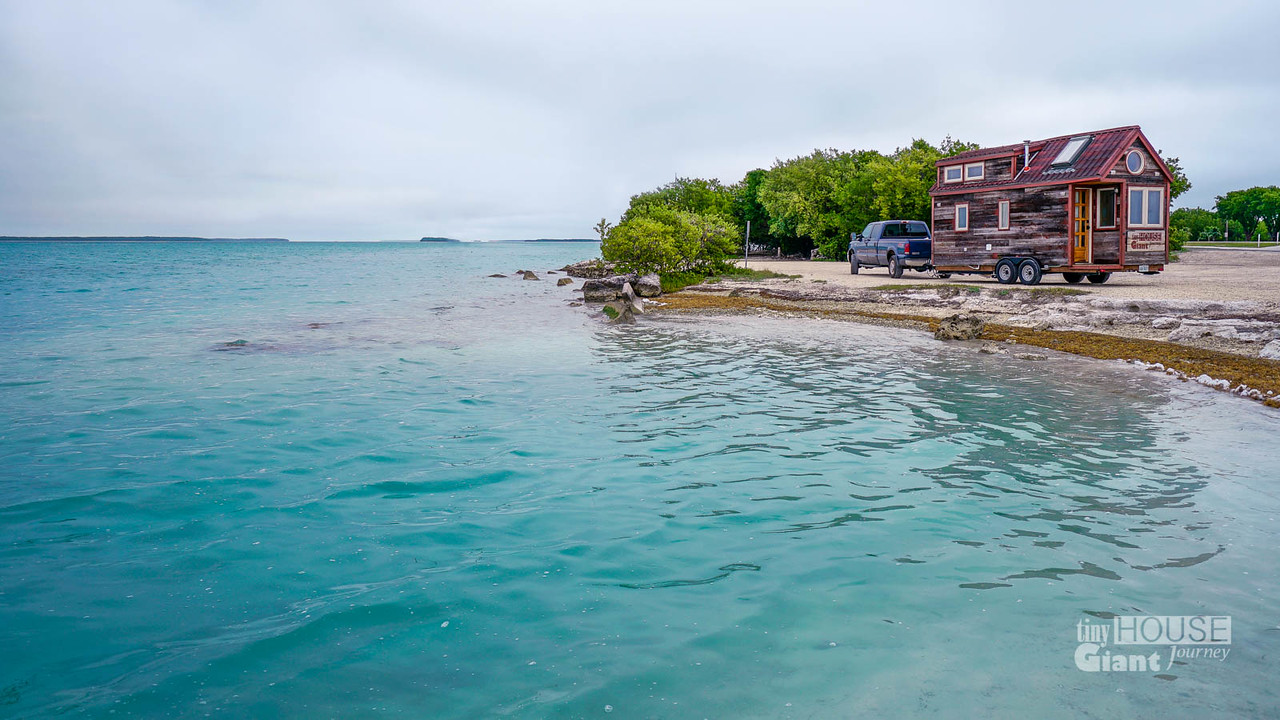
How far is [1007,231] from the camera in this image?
27203 millimetres

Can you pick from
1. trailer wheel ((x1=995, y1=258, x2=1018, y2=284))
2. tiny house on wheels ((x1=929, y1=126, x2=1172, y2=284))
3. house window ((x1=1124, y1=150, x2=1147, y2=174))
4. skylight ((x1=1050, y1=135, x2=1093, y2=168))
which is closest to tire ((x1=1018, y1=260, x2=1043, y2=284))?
tiny house on wheels ((x1=929, y1=126, x2=1172, y2=284))

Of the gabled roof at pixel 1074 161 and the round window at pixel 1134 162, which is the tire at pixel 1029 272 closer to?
the gabled roof at pixel 1074 161

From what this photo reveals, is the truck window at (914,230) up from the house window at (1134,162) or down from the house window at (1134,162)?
down

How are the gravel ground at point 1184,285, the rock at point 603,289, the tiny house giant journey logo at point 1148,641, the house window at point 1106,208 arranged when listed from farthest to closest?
1. the rock at point 603,289
2. the house window at point 1106,208
3. the gravel ground at point 1184,285
4. the tiny house giant journey logo at point 1148,641

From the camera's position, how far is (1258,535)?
19.5 feet

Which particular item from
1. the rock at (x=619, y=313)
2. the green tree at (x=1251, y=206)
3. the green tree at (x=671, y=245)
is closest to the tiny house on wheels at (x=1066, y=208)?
the green tree at (x=671, y=245)

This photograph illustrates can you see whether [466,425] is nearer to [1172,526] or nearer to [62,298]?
[1172,526]

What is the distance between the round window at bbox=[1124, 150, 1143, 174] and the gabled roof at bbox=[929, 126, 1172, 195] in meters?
0.39

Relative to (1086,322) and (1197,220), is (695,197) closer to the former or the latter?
(1086,322)

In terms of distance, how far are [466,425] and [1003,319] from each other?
1588 cm

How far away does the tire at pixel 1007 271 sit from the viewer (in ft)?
89.1

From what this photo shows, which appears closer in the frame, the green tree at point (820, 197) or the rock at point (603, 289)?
the rock at point (603, 289)

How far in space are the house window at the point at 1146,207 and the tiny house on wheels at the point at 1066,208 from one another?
3 cm

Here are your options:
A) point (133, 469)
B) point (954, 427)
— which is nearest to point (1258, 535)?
point (954, 427)
